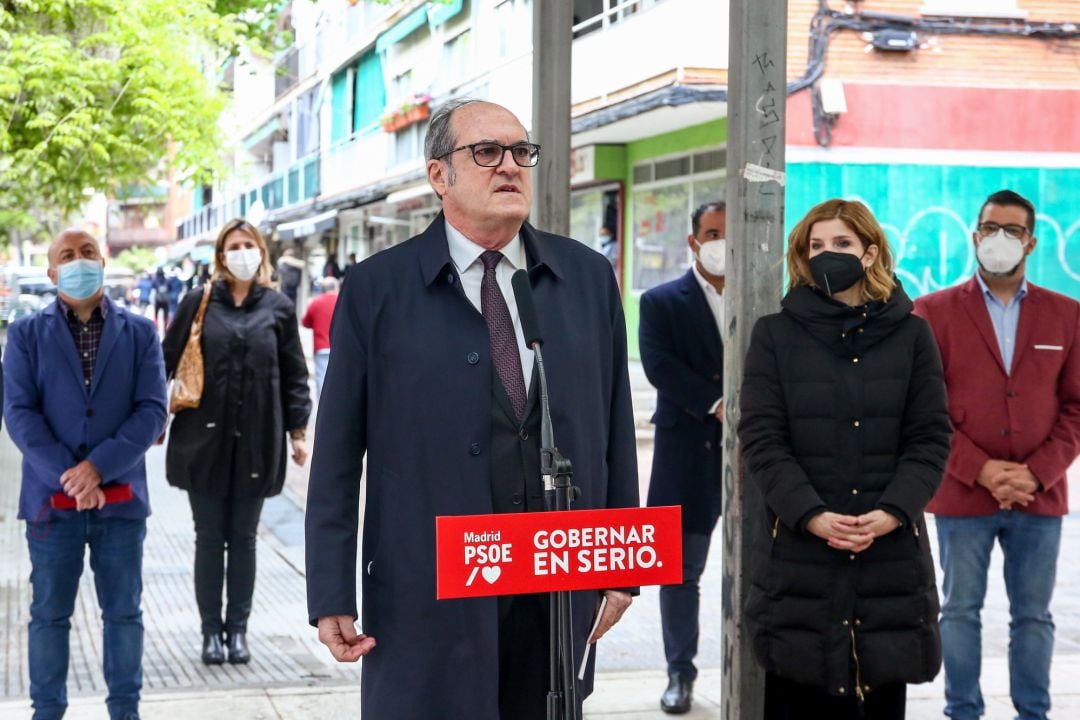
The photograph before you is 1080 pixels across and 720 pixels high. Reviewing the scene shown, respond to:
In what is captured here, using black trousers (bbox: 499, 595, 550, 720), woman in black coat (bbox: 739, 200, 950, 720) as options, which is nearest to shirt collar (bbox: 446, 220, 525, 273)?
black trousers (bbox: 499, 595, 550, 720)

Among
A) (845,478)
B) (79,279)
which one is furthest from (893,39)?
(845,478)

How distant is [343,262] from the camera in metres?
44.2

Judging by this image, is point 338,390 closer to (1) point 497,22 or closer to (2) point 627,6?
(2) point 627,6

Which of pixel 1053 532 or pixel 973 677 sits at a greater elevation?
pixel 1053 532

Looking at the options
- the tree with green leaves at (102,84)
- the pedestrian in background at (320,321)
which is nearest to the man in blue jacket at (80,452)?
the tree with green leaves at (102,84)

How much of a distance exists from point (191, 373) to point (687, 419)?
241 centimetres

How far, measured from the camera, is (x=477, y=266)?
142 inches

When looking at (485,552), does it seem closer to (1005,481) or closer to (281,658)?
(1005,481)

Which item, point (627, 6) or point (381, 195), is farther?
point (381, 195)

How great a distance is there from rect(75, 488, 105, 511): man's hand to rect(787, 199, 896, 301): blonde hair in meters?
2.66

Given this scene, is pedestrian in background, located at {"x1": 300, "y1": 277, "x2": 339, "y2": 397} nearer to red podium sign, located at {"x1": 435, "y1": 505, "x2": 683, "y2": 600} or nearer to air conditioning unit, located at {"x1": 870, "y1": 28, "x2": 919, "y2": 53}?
air conditioning unit, located at {"x1": 870, "y1": 28, "x2": 919, "y2": 53}

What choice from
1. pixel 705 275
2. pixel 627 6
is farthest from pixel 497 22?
pixel 705 275

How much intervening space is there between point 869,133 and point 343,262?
26451 millimetres

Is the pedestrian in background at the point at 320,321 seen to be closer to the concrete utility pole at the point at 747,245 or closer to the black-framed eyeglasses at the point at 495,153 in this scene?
the concrete utility pole at the point at 747,245
